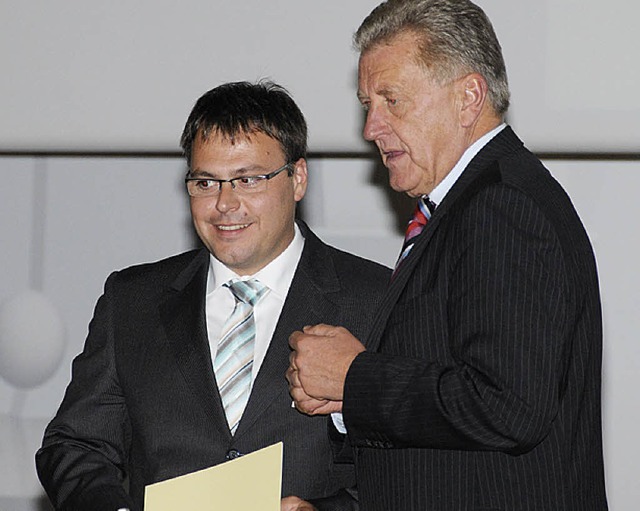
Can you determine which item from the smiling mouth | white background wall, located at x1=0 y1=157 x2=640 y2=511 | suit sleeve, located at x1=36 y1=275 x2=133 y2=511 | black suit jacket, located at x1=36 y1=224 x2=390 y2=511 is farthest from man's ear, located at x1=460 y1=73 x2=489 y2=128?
white background wall, located at x1=0 y1=157 x2=640 y2=511

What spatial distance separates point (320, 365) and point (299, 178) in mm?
521

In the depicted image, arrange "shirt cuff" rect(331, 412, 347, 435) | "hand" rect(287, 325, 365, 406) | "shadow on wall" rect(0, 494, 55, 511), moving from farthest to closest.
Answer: "shadow on wall" rect(0, 494, 55, 511), "shirt cuff" rect(331, 412, 347, 435), "hand" rect(287, 325, 365, 406)

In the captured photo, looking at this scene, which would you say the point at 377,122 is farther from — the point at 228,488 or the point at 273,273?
the point at 228,488

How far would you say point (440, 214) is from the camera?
1580 millimetres

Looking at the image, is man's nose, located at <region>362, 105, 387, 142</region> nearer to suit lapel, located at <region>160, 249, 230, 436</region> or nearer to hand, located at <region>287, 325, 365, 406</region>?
hand, located at <region>287, 325, 365, 406</region>

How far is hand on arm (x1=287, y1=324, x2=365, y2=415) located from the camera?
5.08ft

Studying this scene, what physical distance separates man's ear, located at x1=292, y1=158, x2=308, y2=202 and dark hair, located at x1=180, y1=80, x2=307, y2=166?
0.01 metres

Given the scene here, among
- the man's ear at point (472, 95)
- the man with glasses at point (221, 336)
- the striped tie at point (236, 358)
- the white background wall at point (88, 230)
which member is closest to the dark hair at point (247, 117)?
the man with glasses at point (221, 336)

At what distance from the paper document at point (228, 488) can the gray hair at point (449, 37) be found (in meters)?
0.61

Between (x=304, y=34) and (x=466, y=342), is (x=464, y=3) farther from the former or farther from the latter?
(x=304, y=34)

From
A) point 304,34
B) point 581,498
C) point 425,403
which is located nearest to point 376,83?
point 425,403

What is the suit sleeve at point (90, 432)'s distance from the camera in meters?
1.81

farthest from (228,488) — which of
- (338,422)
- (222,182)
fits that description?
(222,182)

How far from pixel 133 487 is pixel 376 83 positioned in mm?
868
